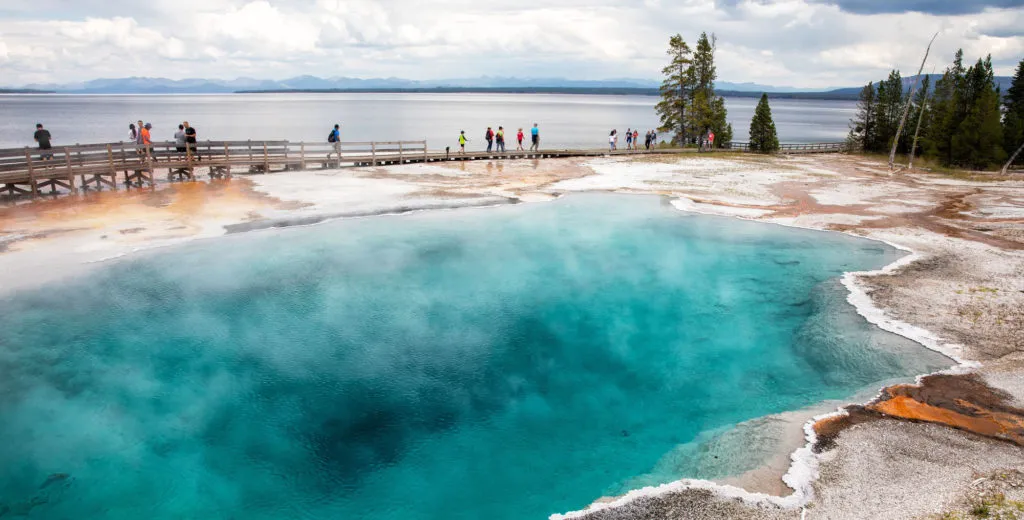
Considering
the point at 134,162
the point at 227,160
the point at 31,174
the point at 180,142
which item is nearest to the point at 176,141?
the point at 180,142

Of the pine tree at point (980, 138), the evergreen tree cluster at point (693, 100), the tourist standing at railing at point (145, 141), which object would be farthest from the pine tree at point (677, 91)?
the tourist standing at railing at point (145, 141)

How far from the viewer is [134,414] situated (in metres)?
9.68

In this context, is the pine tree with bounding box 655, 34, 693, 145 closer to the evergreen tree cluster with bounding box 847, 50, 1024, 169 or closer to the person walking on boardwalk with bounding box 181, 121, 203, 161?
the evergreen tree cluster with bounding box 847, 50, 1024, 169

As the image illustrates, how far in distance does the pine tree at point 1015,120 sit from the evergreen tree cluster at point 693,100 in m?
23.7

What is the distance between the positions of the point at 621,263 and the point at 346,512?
12.1 meters

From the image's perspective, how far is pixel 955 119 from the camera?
182 ft

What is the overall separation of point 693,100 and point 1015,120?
93.1ft

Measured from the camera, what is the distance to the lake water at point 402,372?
8242 millimetres

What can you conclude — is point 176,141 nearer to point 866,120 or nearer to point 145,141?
point 145,141

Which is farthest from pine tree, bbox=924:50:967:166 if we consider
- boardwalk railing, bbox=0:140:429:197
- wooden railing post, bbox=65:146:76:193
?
wooden railing post, bbox=65:146:76:193

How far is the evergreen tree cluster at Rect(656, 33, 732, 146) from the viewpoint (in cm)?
5878

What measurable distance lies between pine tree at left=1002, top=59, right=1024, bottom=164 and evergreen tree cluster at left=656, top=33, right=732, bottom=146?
23690mm

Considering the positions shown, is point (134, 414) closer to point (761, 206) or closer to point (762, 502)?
point (762, 502)

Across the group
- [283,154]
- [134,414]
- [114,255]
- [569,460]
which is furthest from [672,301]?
[283,154]
